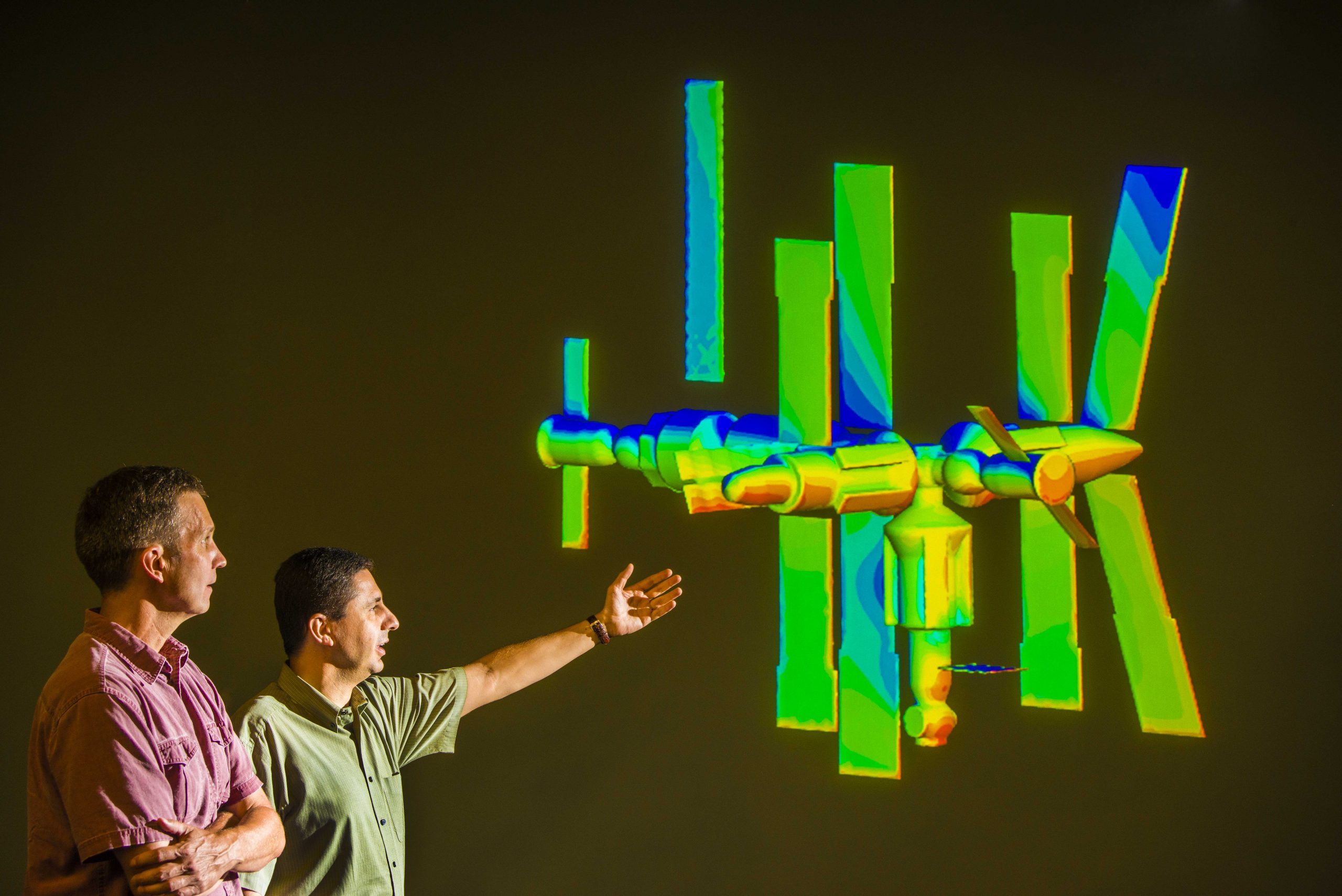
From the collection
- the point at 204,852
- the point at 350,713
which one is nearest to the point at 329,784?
the point at 350,713

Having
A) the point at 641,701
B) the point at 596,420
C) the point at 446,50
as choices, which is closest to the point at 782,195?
the point at 596,420

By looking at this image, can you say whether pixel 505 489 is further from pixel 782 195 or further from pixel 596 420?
pixel 782 195

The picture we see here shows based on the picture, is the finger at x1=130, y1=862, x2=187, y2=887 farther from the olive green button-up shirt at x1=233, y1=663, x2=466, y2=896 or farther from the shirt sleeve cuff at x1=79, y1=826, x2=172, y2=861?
the olive green button-up shirt at x1=233, y1=663, x2=466, y2=896

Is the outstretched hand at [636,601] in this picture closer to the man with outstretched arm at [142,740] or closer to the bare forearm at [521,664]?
the bare forearm at [521,664]

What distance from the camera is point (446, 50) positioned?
1422mm

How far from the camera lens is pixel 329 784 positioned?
3.44ft

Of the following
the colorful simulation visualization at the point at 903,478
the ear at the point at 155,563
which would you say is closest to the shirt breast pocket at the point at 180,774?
the ear at the point at 155,563

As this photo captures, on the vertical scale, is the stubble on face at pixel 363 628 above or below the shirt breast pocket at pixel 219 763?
above

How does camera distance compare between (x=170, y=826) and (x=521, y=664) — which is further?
(x=521, y=664)

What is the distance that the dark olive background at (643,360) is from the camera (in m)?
1.22

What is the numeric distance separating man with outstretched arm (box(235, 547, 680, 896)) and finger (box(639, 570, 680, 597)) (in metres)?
0.01

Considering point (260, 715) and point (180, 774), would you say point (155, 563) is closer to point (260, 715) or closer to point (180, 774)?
point (180, 774)

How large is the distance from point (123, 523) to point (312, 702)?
0.32 m

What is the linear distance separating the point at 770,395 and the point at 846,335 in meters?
0.12
